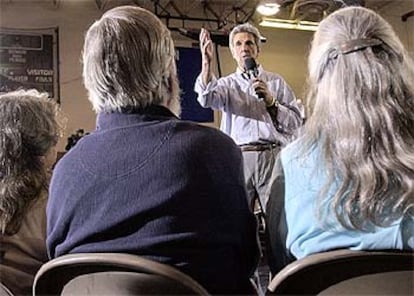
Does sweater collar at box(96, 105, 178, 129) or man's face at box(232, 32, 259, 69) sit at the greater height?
sweater collar at box(96, 105, 178, 129)

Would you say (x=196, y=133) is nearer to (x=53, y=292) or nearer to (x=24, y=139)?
(x=53, y=292)

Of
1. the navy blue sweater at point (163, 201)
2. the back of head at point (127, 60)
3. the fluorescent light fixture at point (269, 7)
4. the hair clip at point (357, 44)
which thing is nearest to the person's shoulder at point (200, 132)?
the navy blue sweater at point (163, 201)

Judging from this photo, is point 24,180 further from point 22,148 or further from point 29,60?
point 29,60

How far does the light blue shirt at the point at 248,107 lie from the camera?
329cm

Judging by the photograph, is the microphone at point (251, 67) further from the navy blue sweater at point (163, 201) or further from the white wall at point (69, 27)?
the white wall at point (69, 27)

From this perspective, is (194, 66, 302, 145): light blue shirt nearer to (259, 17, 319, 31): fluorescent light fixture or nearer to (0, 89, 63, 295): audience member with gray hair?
(0, 89, 63, 295): audience member with gray hair

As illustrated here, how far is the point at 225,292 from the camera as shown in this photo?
1.14 metres

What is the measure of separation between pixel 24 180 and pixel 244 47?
232 centimetres

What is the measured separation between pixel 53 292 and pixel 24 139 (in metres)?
0.60

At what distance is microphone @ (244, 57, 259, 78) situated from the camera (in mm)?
3479

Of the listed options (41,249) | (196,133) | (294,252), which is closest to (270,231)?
(294,252)

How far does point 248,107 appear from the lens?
3.41m

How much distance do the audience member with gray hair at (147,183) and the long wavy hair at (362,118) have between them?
19 centimetres

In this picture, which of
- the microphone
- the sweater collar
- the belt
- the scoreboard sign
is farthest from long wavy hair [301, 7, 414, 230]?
the scoreboard sign
